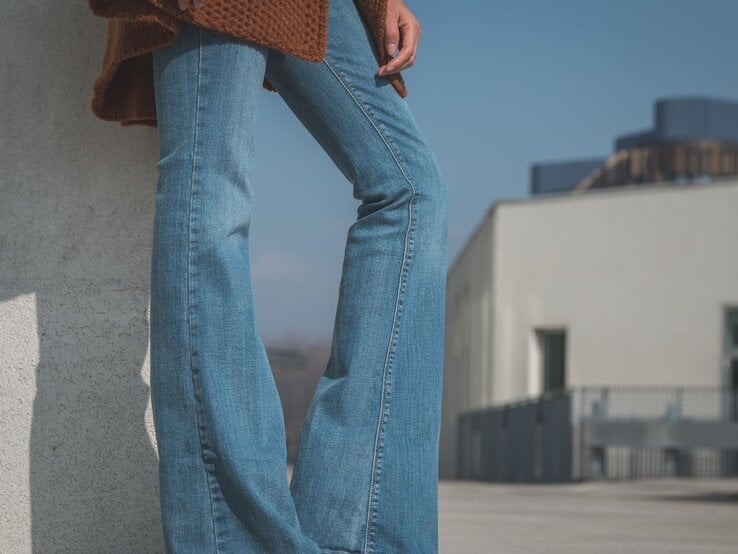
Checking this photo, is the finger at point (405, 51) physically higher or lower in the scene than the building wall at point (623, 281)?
lower

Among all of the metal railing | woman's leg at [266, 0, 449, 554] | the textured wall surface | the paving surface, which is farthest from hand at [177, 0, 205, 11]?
the metal railing

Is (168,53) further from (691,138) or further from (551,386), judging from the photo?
(691,138)

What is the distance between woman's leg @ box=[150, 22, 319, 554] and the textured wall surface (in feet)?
1.61

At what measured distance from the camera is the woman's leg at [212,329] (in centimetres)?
162

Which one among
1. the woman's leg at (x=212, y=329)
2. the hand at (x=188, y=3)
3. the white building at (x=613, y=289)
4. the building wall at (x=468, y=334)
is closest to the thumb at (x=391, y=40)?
the woman's leg at (x=212, y=329)

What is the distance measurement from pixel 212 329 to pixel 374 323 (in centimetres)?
24

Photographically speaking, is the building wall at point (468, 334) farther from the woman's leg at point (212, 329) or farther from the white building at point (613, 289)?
the woman's leg at point (212, 329)

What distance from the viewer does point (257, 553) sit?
1.62 m

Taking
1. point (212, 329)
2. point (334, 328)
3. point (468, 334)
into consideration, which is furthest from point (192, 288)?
point (468, 334)

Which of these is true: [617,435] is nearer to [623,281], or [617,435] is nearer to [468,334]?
[623,281]

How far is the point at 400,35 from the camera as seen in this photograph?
190 centimetres

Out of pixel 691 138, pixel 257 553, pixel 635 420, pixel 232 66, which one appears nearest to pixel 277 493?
pixel 257 553

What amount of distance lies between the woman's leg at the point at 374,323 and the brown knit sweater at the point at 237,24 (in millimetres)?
34

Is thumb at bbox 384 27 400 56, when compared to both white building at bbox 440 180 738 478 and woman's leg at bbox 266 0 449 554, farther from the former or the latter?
white building at bbox 440 180 738 478
